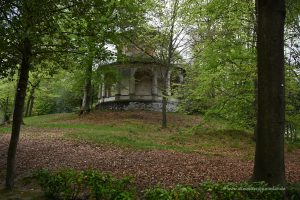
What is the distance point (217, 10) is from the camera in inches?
504

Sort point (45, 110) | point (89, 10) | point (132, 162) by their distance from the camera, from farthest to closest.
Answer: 1. point (45, 110)
2. point (132, 162)
3. point (89, 10)

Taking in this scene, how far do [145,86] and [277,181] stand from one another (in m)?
32.7

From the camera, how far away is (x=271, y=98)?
260 inches

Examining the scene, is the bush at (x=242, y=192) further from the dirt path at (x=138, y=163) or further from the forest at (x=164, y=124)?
the dirt path at (x=138, y=163)

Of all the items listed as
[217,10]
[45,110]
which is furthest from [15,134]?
[45,110]

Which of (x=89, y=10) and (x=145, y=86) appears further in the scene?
(x=145, y=86)

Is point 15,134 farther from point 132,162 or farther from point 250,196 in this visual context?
point 250,196

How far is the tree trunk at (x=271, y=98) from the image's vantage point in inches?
260

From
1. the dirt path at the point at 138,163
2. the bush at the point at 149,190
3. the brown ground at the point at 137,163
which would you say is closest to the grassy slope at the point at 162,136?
the brown ground at the point at 137,163

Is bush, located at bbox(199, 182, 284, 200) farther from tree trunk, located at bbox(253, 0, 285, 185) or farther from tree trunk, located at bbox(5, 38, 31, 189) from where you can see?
tree trunk, located at bbox(5, 38, 31, 189)

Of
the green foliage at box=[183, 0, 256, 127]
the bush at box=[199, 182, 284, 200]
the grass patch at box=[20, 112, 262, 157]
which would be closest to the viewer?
the bush at box=[199, 182, 284, 200]

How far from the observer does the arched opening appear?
38237mm

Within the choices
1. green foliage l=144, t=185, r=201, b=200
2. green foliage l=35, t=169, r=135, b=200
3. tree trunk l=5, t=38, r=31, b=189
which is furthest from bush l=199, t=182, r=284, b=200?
tree trunk l=5, t=38, r=31, b=189

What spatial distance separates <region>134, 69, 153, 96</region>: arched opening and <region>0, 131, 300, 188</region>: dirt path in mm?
22819
